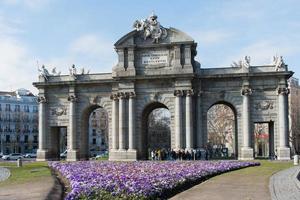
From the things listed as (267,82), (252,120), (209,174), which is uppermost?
(267,82)

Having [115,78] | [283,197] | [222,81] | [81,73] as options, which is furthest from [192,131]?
[283,197]

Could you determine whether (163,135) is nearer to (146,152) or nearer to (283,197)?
(146,152)

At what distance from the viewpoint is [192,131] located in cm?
5834

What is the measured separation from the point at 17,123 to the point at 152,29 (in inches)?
3087

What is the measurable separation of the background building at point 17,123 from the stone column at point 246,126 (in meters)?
84.0

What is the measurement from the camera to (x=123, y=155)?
59719mm

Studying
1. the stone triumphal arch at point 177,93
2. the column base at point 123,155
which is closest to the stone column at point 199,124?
the stone triumphal arch at point 177,93

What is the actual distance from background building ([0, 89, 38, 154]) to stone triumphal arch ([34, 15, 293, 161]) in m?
70.1

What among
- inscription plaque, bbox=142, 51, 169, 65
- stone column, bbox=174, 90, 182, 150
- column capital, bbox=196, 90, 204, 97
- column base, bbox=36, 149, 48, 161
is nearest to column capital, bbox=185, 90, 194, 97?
stone column, bbox=174, 90, 182, 150

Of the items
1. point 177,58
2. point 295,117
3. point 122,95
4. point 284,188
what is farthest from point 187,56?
point 295,117

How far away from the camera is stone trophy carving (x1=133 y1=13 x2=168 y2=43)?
60.5 m

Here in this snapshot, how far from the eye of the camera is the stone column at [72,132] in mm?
62906

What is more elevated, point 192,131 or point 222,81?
point 222,81

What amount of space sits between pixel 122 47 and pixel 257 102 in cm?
1752
